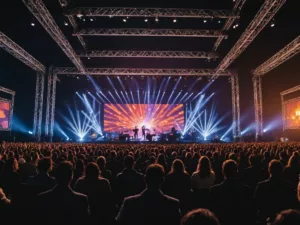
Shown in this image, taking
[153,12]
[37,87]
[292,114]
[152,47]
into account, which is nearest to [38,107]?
[37,87]

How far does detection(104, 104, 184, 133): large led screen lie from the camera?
31938 millimetres

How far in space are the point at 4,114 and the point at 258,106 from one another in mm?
22231

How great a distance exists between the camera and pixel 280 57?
21.1 metres

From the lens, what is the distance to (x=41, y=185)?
439cm

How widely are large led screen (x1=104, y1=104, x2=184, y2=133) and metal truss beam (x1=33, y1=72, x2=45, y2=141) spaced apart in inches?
342

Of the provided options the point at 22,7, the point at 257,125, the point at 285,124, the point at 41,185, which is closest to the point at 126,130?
the point at 257,125

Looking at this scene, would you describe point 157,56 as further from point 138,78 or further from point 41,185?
point 41,185

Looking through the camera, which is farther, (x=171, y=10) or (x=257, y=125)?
(x=257, y=125)

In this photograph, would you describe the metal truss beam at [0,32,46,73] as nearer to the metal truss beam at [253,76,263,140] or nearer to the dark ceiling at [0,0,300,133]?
the dark ceiling at [0,0,300,133]

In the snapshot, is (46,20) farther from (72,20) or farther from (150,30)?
(150,30)

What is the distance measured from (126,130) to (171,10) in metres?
17.6

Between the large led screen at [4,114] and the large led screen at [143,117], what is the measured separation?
36.3 feet

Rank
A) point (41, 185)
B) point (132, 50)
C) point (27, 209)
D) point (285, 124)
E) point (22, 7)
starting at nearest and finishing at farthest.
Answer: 1. point (27, 209)
2. point (41, 185)
3. point (22, 7)
4. point (132, 50)
5. point (285, 124)

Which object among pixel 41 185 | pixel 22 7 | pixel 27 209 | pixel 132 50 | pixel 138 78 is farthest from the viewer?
pixel 138 78
